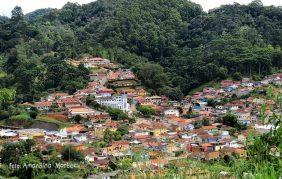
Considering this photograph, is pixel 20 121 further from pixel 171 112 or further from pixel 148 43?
pixel 148 43

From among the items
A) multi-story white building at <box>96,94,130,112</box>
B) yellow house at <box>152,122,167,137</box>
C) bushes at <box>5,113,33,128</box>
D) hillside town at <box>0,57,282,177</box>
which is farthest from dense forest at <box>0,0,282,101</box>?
yellow house at <box>152,122,167,137</box>

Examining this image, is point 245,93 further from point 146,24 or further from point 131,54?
point 146,24

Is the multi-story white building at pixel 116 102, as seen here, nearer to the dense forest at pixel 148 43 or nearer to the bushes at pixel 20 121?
the dense forest at pixel 148 43

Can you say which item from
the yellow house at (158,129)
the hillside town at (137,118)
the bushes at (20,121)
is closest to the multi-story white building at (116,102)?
the hillside town at (137,118)

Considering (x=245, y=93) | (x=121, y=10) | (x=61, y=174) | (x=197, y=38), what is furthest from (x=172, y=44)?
(x=61, y=174)

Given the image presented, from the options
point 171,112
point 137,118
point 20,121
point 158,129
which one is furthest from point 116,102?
point 20,121

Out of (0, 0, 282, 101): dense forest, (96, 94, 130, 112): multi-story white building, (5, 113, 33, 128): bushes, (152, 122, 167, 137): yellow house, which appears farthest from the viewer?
(0, 0, 282, 101): dense forest

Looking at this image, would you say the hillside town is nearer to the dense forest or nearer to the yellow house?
the yellow house
